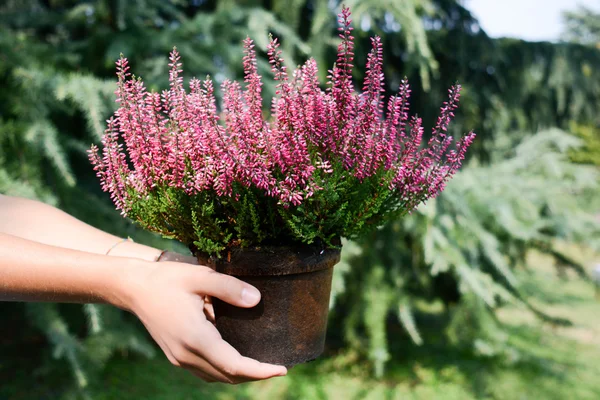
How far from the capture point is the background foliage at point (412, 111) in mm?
A: 2436

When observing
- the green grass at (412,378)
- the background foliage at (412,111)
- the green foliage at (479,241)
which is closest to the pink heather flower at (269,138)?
the background foliage at (412,111)

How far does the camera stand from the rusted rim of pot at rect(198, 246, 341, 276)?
1082 mm

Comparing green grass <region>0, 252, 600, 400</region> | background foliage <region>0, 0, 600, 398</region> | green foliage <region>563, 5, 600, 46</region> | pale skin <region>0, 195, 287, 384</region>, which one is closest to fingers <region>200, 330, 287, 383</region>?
pale skin <region>0, 195, 287, 384</region>

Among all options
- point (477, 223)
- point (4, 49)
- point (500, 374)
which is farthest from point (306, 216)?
point (500, 374)

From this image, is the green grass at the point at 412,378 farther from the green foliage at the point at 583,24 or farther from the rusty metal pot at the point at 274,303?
the green foliage at the point at 583,24

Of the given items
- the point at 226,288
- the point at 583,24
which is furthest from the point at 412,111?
the point at 583,24

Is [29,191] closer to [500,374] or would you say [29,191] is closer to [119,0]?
[119,0]

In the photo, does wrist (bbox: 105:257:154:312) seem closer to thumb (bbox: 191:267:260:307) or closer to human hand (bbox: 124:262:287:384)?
human hand (bbox: 124:262:287:384)

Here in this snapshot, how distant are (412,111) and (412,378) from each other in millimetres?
Result: 2189

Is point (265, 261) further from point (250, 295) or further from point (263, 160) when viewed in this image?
point (263, 160)

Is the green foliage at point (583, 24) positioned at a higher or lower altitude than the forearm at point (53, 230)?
higher

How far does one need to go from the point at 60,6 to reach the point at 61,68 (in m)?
1.46

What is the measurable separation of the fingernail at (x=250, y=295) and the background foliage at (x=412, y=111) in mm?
1467

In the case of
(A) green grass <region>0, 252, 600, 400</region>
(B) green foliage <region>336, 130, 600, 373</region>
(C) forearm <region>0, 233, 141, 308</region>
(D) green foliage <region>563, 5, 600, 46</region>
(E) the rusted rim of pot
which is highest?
(D) green foliage <region>563, 5, 600, 46</region>
